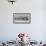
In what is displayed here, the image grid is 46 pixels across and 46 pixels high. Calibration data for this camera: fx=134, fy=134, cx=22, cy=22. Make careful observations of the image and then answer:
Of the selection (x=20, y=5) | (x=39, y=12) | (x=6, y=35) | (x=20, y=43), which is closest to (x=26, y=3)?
(x=20, y=5)

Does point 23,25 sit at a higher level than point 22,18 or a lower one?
lower

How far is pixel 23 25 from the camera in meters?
5.48

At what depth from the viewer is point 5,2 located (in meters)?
5.46

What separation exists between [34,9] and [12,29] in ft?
3.99

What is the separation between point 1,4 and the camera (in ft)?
17.9

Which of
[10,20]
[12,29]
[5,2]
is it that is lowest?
[12,29]

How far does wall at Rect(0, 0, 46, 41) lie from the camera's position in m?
5.45

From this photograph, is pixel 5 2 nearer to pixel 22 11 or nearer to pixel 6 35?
pixel 22 11

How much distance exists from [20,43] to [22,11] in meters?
2.09

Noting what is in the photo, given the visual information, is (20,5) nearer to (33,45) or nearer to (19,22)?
(19,22)

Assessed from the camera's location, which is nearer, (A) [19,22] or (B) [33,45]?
(B) [33,45]

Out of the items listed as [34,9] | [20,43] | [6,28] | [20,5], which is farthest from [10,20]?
[20,43]

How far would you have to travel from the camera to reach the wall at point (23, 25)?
545 cm

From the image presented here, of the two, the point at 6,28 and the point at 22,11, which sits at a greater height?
the point at 22,11
